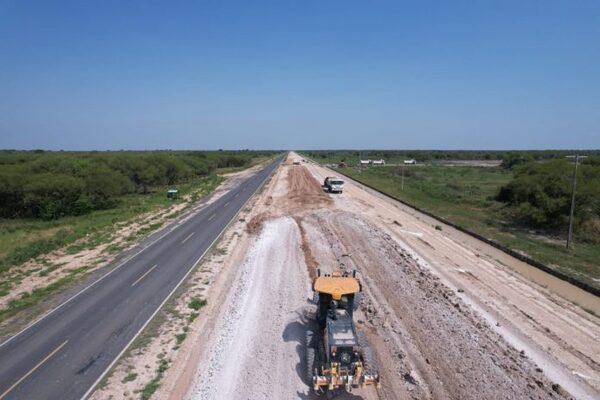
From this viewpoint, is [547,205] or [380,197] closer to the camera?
[547,205]

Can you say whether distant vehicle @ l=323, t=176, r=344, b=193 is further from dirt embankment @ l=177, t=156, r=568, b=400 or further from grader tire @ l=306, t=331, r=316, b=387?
grader tire @ l=306, t=331, r=316, b=387

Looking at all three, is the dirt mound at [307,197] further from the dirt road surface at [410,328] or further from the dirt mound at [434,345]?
the dirt mound at [434,345]

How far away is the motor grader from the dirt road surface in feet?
3.27

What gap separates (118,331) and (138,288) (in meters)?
4.76

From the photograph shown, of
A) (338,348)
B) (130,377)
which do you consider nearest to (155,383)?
(130,377)

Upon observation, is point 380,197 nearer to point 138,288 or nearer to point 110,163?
point 138,288

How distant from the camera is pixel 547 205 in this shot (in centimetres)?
3259

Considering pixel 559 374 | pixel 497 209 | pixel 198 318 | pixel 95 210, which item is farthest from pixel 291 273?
pixel 95 210

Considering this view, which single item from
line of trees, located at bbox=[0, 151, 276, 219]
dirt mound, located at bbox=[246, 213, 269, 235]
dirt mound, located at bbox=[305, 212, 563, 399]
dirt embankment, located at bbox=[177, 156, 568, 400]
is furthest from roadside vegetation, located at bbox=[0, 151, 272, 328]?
dirt mound, located at bbox=[305, 212, 563, 399]

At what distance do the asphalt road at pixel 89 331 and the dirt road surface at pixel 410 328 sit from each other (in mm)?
2927

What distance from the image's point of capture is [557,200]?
105 feet

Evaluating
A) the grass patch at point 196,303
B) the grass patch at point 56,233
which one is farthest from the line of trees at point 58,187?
the grass patch at point 196,303

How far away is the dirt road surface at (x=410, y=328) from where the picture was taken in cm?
1151

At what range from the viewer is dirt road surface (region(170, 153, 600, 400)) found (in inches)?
453
